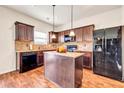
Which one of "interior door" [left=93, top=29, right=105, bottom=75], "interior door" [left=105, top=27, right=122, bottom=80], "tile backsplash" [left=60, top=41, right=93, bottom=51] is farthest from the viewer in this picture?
"tile backsplash" [left=60, top=41, right=93, bottom=51]

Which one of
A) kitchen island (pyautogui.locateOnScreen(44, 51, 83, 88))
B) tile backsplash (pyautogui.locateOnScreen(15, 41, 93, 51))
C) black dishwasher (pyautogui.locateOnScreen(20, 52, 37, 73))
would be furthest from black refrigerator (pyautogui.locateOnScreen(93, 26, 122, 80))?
black dishwasher (pyautogui.locateOnScreen(20, 52, 37, 73))

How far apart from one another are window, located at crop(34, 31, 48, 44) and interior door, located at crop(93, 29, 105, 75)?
138 inches

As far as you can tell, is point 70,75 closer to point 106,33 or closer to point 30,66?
point 106,33

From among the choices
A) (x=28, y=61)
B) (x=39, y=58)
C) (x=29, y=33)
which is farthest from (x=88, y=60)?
(x=29, y=33)

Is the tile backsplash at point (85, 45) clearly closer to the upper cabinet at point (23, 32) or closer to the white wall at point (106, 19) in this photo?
the white wall at point (106, 19)

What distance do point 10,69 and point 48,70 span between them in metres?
1.98

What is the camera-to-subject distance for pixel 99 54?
3.90 meters

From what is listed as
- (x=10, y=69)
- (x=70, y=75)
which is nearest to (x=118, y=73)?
(x=70, y=75)

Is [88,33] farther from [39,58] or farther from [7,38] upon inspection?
[7,38]

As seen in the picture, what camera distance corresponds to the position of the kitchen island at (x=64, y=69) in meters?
2.40

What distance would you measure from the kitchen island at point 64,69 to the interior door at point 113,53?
135cm

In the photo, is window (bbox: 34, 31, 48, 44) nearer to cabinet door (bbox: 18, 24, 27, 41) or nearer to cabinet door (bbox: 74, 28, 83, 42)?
cabinet door (bbox: 18, 24, 27, 41)

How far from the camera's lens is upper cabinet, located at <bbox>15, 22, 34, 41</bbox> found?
438 centimetres

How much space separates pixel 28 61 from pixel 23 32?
1406 millimetres
